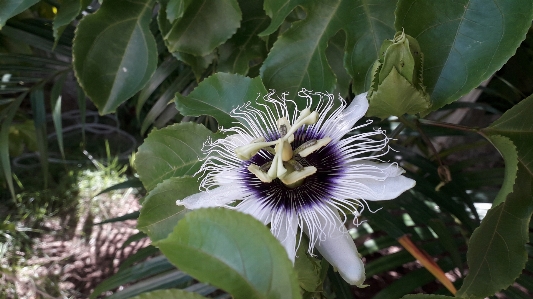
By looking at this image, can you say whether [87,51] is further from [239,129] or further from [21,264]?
[21,264]

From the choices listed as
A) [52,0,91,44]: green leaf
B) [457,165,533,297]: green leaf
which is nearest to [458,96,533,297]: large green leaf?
[457,165,533,297]: green leaf

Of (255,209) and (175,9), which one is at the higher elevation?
(175,9)

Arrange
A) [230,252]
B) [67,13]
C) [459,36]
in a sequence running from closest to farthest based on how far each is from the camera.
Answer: [230,252] < [459,36] < [67,13]

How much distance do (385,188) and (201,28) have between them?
36 centimetres

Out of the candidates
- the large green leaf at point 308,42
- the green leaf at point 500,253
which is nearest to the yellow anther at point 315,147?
the large green leaf at point 308,42

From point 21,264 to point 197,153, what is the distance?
63.6 inches

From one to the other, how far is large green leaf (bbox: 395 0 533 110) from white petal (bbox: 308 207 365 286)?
157 mm

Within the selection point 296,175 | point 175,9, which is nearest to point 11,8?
point 175,9

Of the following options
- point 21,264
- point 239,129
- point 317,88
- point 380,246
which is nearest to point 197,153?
point 239,129

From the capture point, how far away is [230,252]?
0.26m

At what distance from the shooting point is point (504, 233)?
1.52 feet

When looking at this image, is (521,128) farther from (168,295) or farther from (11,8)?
(11,8)

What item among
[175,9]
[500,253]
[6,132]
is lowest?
[6,132]

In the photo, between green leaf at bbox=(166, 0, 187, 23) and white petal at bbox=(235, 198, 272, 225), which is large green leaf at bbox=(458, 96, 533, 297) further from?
green leaf at bbox=(166, 0, 187, 23)
